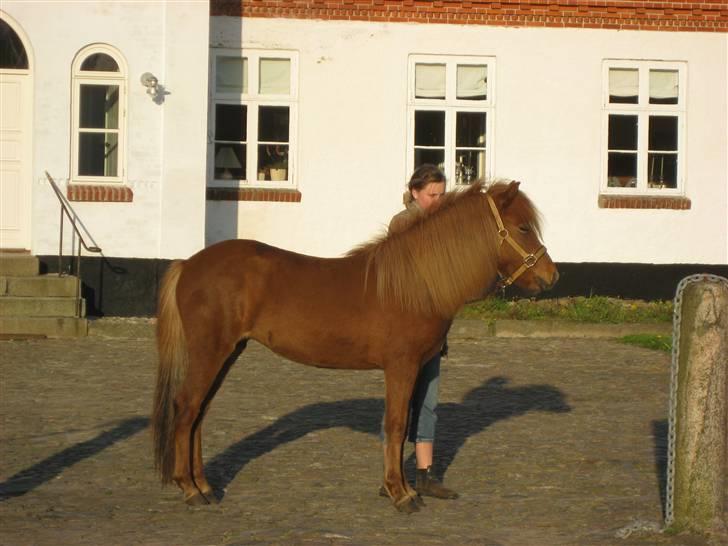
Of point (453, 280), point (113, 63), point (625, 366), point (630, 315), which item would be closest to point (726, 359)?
point (453, 280)

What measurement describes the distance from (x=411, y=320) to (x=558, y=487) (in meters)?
1.63

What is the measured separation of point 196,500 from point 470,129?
504 inches

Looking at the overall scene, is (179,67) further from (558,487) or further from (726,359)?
(726,359)

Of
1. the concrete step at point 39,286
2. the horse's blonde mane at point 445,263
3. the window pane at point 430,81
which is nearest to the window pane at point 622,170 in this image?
the window pane at point 430,81

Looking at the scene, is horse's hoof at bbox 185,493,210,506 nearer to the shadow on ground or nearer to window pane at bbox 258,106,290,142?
the shadow on ground

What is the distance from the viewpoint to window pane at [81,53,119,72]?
59.1ft

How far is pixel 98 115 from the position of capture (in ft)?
59.7

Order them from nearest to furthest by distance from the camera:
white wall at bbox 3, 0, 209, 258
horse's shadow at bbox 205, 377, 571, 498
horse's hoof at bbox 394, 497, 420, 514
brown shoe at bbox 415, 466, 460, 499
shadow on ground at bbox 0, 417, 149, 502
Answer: horse's hoof at bbox 394, 497, 420, 514 → brown shoe at bbox 415, 466, 460, 499 → shadow on ground at bbox 0, 417, 149, 502 → horse's shadow at bbox 205, 377, 571, 498 → white wall at bbox 3, 0, 209, 258

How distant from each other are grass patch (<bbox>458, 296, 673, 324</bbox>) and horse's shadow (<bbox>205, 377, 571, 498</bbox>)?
4.19 meters

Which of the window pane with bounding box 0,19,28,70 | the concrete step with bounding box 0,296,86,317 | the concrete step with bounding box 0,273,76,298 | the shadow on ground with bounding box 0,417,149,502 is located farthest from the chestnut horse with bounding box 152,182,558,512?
the window pane with bounding box 0,19,28,70

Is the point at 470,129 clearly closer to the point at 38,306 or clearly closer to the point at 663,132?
the point at 663,132

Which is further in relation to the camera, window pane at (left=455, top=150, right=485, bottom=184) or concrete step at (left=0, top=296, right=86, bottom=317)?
window pane at (left=455, top=150, right=485, bottom=184)

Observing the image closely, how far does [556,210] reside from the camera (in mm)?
20109

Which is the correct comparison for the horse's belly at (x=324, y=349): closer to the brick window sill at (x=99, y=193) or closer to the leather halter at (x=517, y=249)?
the leather halter at (x=517, y=249)
